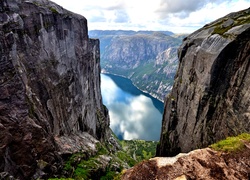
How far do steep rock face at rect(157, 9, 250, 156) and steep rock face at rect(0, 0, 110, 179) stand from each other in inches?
962

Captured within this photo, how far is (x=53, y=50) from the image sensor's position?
40.8 meters

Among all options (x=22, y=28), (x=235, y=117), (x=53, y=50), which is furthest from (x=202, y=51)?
(x=22, y=28)

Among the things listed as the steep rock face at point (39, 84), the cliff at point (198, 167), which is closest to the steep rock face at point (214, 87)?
the cliff at point (198, 167)

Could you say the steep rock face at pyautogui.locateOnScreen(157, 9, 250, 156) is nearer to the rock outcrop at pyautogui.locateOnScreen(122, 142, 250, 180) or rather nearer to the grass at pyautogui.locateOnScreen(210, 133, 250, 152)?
the grass at pyautogui.locateOnScreen(210, 133, 250, 152)

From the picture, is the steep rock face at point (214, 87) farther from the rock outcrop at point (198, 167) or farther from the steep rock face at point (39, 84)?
the steep rock face at point (39, 84)

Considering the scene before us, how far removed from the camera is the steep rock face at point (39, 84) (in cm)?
2358

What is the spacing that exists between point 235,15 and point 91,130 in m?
49.0

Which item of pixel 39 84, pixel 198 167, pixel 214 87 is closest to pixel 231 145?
pixel 198 167

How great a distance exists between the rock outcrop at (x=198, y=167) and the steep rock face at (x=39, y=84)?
15.7 meters

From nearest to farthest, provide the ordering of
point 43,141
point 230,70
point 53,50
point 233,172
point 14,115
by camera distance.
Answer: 1. point 233,172
2. point 14,115
3. point 43,141
4. point 230,70
5. point 53,50

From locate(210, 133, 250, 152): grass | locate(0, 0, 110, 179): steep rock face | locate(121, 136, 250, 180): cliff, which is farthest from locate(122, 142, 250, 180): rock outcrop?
locate(0, 0, 110, 179): steep rock face

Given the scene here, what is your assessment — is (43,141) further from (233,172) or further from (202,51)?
(202,51)

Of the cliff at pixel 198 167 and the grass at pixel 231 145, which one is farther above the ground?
the grass at pixel 231 145

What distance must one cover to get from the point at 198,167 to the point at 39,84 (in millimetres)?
29402
